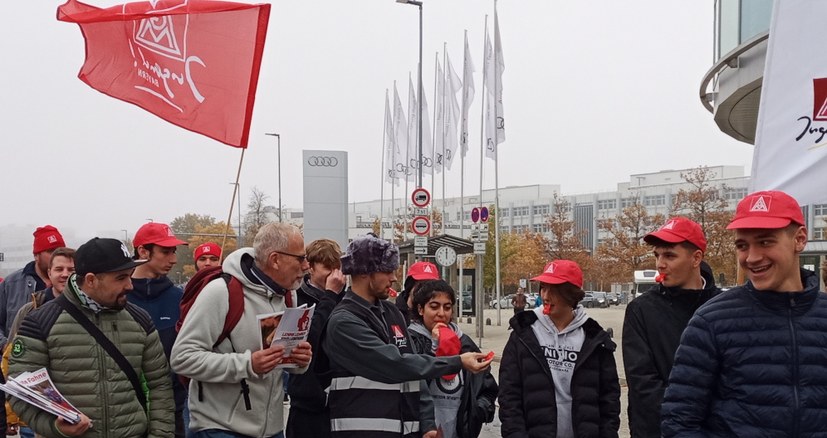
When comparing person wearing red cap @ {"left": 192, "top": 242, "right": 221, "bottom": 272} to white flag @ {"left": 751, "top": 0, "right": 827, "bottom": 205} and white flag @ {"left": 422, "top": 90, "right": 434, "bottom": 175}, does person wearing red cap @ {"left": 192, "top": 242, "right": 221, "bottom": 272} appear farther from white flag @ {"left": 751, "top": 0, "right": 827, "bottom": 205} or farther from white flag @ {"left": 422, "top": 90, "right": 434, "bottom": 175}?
white flag @ {"left": 422, "top": 90, "right": 434, "bottom": 175}

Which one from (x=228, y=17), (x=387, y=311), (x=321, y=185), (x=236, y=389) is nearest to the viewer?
(x=236, y=389)

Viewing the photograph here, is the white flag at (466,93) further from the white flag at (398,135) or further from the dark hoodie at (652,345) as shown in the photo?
the dark hoodie at (652,345)

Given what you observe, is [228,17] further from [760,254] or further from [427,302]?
[760,254]

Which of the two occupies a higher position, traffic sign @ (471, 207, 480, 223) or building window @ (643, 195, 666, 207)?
building window @ (643, 195, 666, 207)

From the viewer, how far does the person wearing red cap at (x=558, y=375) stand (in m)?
4.19

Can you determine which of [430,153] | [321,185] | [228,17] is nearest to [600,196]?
[430,153]

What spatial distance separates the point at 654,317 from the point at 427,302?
4.90 feet

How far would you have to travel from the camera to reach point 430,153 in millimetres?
32781

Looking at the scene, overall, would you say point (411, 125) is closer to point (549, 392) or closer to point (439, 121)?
point (439, 121)

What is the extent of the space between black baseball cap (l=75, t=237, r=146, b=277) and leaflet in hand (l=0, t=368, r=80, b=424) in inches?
20.8

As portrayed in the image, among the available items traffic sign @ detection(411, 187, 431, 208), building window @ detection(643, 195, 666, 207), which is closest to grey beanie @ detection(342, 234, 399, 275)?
traffic sign @ detection(411, 187, 431, 208)

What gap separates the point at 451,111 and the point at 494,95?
4.43 meters

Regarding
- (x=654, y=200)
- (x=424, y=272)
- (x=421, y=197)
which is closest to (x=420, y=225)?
(x=421, y=197)

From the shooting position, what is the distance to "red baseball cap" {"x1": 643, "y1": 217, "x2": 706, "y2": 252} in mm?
4027
